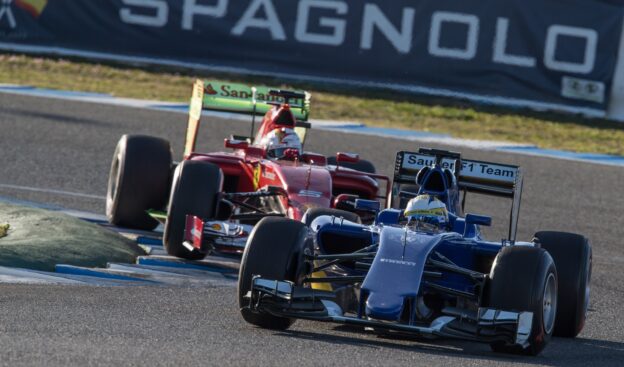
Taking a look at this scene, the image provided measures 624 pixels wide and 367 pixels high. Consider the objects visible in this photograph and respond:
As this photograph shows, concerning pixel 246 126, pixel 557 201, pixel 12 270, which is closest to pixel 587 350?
pixel 12 270

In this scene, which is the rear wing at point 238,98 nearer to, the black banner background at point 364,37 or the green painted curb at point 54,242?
the green painted curb at point 54,242

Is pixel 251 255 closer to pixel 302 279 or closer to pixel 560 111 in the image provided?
pixel 302 279

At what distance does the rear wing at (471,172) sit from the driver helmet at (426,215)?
0.91 meters

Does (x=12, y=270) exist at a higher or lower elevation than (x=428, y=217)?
lower

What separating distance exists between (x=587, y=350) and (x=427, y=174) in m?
1.45

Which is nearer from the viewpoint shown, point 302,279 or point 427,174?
point 302,279

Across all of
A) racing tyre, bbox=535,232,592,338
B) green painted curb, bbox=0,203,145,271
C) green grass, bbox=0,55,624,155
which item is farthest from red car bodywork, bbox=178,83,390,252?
green grass, bbox=0,55,624,155

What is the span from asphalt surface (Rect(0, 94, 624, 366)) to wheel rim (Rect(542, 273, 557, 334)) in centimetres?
16

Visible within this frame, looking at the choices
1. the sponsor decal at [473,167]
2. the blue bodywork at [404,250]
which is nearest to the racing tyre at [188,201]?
the sponsor decal at [473,167]

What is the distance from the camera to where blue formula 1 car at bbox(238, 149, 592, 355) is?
7.37 meters

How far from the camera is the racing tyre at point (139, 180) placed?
11727 mm

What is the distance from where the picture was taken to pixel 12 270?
29.1 feet

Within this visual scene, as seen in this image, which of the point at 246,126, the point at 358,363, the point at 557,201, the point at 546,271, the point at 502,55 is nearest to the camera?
the point at 358,363

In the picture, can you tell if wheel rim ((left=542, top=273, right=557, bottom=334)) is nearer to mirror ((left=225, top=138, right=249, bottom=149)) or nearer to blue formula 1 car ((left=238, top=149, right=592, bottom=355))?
blue formula 1 car ((left=238, top=149, right=592, bottom=355))
